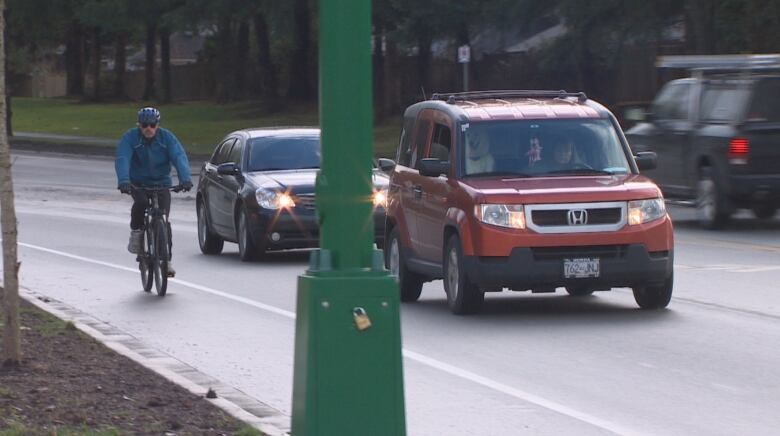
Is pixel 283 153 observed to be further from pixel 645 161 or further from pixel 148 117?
pixel 645 161

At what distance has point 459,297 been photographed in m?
12.9

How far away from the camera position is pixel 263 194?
60.0ft

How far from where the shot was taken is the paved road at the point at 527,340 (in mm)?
8836

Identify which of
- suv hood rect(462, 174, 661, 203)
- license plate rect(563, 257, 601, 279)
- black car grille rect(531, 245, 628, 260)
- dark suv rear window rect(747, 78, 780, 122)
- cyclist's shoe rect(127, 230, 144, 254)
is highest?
dark suv rear window rect(747, 78, 780, 122)

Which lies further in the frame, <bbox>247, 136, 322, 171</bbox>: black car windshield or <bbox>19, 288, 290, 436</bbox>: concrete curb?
<bbox>247, 136, 322, 171</bbox>: black car windshield

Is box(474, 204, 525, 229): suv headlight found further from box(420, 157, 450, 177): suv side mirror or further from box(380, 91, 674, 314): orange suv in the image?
box(420, 157, 450, 177): suv side mirror

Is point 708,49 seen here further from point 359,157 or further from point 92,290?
point 359,157

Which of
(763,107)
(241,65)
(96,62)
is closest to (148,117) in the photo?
(763,107)

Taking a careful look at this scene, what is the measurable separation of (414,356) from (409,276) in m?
3.41

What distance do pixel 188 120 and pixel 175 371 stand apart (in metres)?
56.2

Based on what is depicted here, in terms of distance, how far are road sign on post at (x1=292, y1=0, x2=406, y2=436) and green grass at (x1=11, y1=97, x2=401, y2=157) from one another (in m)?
33.3

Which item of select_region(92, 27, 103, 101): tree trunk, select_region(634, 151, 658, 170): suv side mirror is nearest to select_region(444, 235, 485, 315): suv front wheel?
select_region(634, 151, 658, 170): suv side mirror

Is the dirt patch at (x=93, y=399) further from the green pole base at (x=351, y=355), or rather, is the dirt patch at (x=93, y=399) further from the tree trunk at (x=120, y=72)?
the tree trunk at (x=120, y=72)

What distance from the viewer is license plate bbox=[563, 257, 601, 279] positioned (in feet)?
40.9
